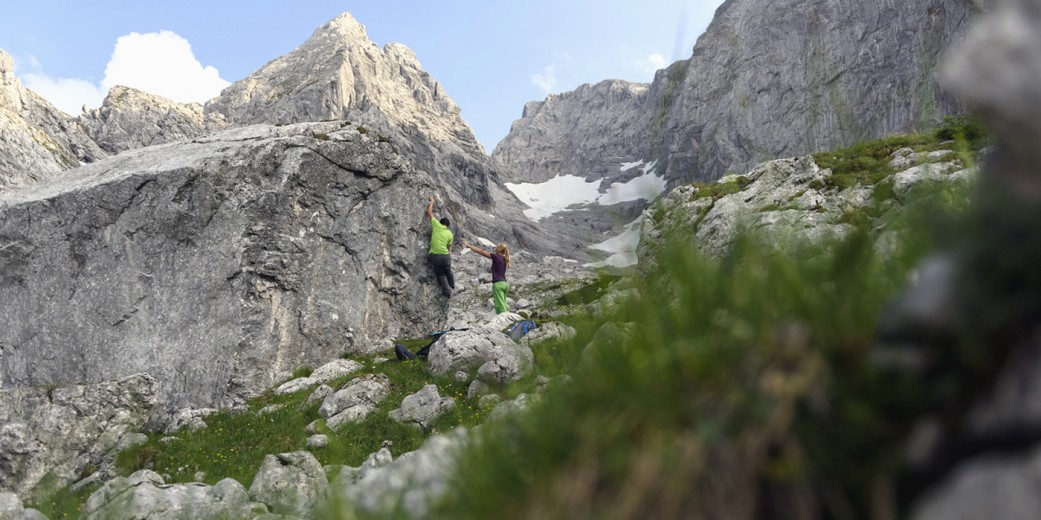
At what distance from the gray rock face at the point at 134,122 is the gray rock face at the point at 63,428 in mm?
161884

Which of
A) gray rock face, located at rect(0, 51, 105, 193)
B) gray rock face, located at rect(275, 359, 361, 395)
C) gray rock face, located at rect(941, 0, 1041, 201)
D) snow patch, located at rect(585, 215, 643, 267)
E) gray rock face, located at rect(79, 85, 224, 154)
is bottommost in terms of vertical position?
gray rock face, located at rect(275, 359, 361, 395)

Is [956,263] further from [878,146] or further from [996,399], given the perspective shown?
[878,146]

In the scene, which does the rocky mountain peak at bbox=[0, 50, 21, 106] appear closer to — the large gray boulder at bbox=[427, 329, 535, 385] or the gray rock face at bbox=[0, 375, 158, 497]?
the gray rock face at bbox=[0, 375, 158, 497]

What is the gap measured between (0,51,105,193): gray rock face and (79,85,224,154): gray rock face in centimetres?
1112

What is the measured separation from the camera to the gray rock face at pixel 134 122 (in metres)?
160

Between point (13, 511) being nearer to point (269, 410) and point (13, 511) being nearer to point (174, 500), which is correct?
point (174, 500)


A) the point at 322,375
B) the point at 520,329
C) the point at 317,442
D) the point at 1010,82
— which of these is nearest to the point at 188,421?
the point at 322,375

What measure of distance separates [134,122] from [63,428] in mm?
181194

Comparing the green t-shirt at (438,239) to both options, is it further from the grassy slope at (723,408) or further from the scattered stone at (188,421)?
the grassy slope at (723,408)

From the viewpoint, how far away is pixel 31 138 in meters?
116

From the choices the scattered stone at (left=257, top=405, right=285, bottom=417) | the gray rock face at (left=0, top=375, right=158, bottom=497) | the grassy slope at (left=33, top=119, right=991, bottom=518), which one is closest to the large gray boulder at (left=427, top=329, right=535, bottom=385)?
the scattered stone at (left=257, top=405, right=285, bottom=417)

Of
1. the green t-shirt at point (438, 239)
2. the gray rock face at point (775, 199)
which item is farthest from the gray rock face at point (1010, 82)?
the green t-shirt at point (438, 239)

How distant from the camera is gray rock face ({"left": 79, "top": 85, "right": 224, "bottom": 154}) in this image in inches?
6284

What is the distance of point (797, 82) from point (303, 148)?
160 metres
